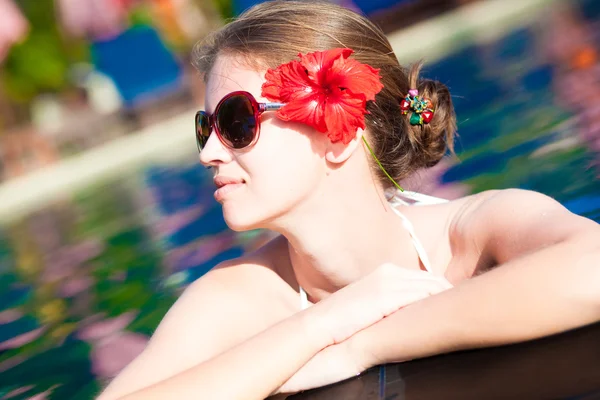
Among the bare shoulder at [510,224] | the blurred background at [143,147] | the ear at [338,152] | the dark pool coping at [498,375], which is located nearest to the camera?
the dark pool coping at [498,375]

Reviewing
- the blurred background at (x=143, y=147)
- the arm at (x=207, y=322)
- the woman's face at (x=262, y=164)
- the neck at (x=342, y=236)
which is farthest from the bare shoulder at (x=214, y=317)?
the blurred background at (x=143, y=147)

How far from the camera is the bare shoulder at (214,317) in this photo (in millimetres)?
2537

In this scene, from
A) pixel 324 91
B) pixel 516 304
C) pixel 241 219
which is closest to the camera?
pixel 516 304

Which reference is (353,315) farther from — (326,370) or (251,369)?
(251,369)

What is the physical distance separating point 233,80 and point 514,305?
121 cm

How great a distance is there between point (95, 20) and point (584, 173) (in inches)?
779

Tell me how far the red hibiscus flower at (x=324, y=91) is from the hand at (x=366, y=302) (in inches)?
19.8

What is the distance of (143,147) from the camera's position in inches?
621

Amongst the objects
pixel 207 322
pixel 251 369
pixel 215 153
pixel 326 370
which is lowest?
pixel 326 370

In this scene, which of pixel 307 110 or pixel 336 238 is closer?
pixel 307 110

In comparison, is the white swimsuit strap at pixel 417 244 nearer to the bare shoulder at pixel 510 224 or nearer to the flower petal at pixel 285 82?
the bare shoulder at pixel 510 224

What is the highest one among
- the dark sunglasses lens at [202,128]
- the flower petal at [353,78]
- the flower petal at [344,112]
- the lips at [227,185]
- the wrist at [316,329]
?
the dark sunglasses lens at [202,128]

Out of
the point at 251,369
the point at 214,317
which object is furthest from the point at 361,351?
the point at 214,317

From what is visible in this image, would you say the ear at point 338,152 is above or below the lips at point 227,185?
below
